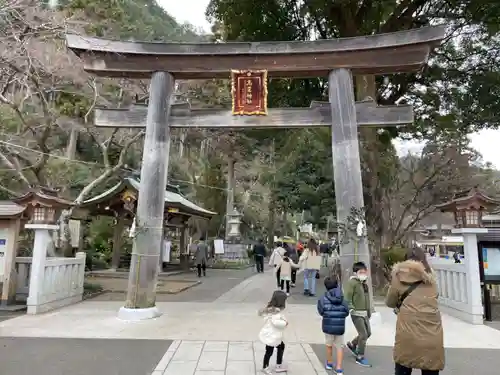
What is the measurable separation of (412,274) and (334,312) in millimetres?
1484

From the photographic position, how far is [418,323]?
3.22 metres

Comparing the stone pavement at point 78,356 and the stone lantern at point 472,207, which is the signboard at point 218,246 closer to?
the stone lantern at point 472,207

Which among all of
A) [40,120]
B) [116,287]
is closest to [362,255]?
[116,287]

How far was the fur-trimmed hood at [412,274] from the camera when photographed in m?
3.30

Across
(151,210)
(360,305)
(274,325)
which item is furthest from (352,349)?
(151,210)

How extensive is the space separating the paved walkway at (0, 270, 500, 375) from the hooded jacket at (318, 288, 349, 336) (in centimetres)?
62

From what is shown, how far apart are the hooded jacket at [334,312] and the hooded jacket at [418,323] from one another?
4.06 ft

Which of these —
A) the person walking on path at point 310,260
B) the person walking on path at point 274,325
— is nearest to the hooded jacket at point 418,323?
the person walking on path at point 274,325

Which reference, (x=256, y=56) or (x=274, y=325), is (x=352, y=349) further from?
(x=256, y=56)

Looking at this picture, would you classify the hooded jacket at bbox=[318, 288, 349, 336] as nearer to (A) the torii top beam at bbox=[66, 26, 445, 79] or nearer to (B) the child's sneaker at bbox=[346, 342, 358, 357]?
(B) the child's sneaker at bbox=[346, 342, 358, 357]

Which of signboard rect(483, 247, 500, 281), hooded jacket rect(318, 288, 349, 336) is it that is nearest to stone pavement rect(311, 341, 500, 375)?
hooded jacket rect(318, 288, 349, 336)

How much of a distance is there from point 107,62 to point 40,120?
8.44 m

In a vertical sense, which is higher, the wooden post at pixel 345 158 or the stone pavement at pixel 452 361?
the wooden post at pixel 345 158

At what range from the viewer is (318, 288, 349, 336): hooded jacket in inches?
179
